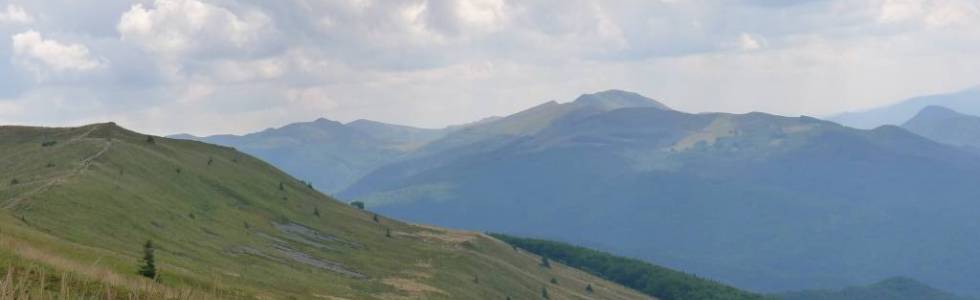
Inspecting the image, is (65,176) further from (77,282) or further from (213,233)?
(77,282)

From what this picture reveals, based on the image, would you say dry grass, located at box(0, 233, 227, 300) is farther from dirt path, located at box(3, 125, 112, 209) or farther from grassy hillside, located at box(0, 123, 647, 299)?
dirt path, located at box(3, 125, 112, 209)

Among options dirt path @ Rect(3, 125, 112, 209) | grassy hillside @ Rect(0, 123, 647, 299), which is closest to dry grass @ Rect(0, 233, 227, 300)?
grassy hillside @ Rect(0, 123, 647, 299)

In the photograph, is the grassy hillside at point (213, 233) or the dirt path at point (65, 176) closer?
the grassy hillside at point (213, 233)

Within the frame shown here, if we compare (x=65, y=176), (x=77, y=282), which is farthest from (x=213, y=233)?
(x=77, y=282)

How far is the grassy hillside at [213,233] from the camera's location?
6110cm

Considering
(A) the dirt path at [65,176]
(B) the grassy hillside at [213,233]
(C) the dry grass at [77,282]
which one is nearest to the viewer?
(C) the dry grass at [77,282]

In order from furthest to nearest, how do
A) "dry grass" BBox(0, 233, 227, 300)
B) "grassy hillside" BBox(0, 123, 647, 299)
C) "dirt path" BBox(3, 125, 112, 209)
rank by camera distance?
"dirt path" BBox(3, 125, 112, 209)
"grassy hillside" BBox(0, 123, 647, 299)
"dry grass" BBox(0, 233, 227, 300)

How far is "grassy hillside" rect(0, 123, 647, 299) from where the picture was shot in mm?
61103

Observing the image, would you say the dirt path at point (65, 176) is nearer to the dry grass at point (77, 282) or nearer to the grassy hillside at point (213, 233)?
the grassy hillside at point (213, 233)

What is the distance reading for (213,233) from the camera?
10319cm

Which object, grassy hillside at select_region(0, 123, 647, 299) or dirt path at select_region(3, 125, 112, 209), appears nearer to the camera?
grassy hillside at select_region(0, 123, 647, 299)

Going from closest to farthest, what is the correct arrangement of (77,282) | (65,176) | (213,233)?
(77,282) < (65,176) < (213,233)

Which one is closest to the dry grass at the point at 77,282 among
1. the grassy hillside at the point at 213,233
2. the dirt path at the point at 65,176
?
the grassy hillside at the point at 213,233

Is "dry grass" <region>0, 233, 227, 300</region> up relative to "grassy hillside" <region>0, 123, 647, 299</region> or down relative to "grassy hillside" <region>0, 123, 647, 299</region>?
down
